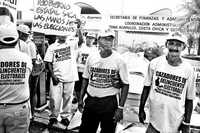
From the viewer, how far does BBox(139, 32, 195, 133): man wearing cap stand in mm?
3600

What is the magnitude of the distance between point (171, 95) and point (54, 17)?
3788mm

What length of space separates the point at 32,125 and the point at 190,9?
2931cm

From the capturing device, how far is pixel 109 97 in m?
4.37

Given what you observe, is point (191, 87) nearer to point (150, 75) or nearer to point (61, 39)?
point (150, 75)

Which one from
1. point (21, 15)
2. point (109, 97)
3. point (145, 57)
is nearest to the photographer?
point (109, 97)

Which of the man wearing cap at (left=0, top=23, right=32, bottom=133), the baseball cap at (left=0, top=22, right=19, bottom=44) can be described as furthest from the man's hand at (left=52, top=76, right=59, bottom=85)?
the baseball cap at (left=0, top=22, right=19, bottom=44)

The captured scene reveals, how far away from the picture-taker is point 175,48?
3660 mm

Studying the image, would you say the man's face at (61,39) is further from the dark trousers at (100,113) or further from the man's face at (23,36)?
the dark trousers at (100,113)

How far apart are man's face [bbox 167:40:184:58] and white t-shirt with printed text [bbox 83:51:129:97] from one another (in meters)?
0.88

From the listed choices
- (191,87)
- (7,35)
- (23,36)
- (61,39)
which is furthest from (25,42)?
(191,87)

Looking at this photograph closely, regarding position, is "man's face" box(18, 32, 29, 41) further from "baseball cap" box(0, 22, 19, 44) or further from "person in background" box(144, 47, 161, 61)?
Result: "baseball cap" box(0, 22, 19, 44)

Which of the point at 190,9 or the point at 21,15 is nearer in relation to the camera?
the point at 21,15

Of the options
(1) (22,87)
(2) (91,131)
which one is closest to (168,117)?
(2) (91,131)

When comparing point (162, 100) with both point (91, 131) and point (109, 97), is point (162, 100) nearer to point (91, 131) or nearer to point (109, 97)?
point (109, 97)
